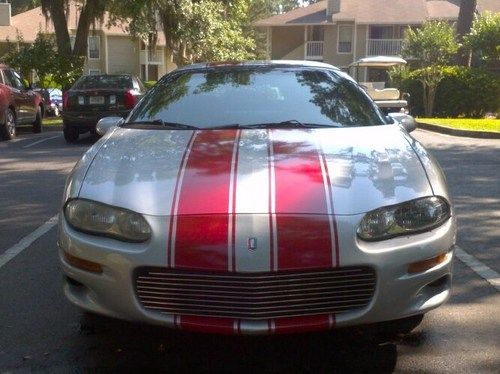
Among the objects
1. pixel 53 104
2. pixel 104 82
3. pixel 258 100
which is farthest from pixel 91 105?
pixel 53 104

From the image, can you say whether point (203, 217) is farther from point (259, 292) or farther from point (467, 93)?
point (467, 93)

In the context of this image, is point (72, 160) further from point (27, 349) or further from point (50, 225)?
point (27, 349)

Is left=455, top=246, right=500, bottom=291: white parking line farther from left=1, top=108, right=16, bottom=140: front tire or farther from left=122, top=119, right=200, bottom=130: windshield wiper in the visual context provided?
left=1, top=108, right=16, bottom=140: front tire

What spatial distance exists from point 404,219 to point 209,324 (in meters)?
1.05

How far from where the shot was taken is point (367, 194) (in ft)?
11.6

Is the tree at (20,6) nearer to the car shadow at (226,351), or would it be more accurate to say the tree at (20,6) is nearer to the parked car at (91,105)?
the parked car at (91,105)

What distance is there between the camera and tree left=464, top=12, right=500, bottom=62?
24.0m

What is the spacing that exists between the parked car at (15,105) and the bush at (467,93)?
11860 millimetres

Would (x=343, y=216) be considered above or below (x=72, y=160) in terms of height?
above

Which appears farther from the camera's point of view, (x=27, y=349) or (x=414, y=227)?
(x=27, y=349)

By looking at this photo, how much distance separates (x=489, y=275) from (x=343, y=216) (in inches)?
86.3

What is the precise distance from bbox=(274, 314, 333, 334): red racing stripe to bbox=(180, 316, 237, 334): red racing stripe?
213 mm

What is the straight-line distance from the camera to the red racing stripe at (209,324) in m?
3.34

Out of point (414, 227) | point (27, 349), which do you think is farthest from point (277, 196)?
point (27, 349)
